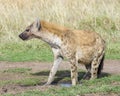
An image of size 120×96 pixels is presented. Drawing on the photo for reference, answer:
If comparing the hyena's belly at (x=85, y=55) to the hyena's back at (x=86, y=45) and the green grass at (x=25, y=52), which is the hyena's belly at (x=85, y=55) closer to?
the hyena's back at (x=86, y=45)

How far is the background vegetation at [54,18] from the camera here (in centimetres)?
1205

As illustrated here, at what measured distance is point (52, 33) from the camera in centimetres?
834

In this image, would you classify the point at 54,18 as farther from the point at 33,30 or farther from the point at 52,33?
the point at 52,33

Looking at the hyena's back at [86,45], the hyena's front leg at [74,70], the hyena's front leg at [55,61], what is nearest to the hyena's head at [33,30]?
the hyena's front leg at [55,61]

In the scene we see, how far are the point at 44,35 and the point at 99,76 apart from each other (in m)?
1.46

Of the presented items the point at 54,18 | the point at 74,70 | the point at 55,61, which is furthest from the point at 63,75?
the point at 54,18

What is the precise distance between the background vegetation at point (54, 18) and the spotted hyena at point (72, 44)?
Result: 2.83 m

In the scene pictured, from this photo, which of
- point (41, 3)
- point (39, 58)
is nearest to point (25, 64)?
point (39, 58)

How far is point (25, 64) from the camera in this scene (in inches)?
418

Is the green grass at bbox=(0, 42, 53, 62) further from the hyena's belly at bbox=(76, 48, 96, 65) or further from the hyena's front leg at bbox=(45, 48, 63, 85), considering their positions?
the hyena's belly at bbox=(76, 48, 96, 65)

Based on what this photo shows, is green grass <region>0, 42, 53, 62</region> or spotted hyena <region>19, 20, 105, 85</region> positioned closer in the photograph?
Answer: spotted hyena <region>19, 20, 105, 85</region>

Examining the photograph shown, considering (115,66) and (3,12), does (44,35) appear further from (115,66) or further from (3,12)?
(3,12)

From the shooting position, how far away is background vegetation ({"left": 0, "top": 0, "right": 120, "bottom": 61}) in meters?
12.1

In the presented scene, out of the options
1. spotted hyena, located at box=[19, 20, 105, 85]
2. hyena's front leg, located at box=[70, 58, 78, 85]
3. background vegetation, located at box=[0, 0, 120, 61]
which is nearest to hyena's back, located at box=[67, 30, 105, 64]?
spotted hyena, located at box=[19, 20, 105, 85]
